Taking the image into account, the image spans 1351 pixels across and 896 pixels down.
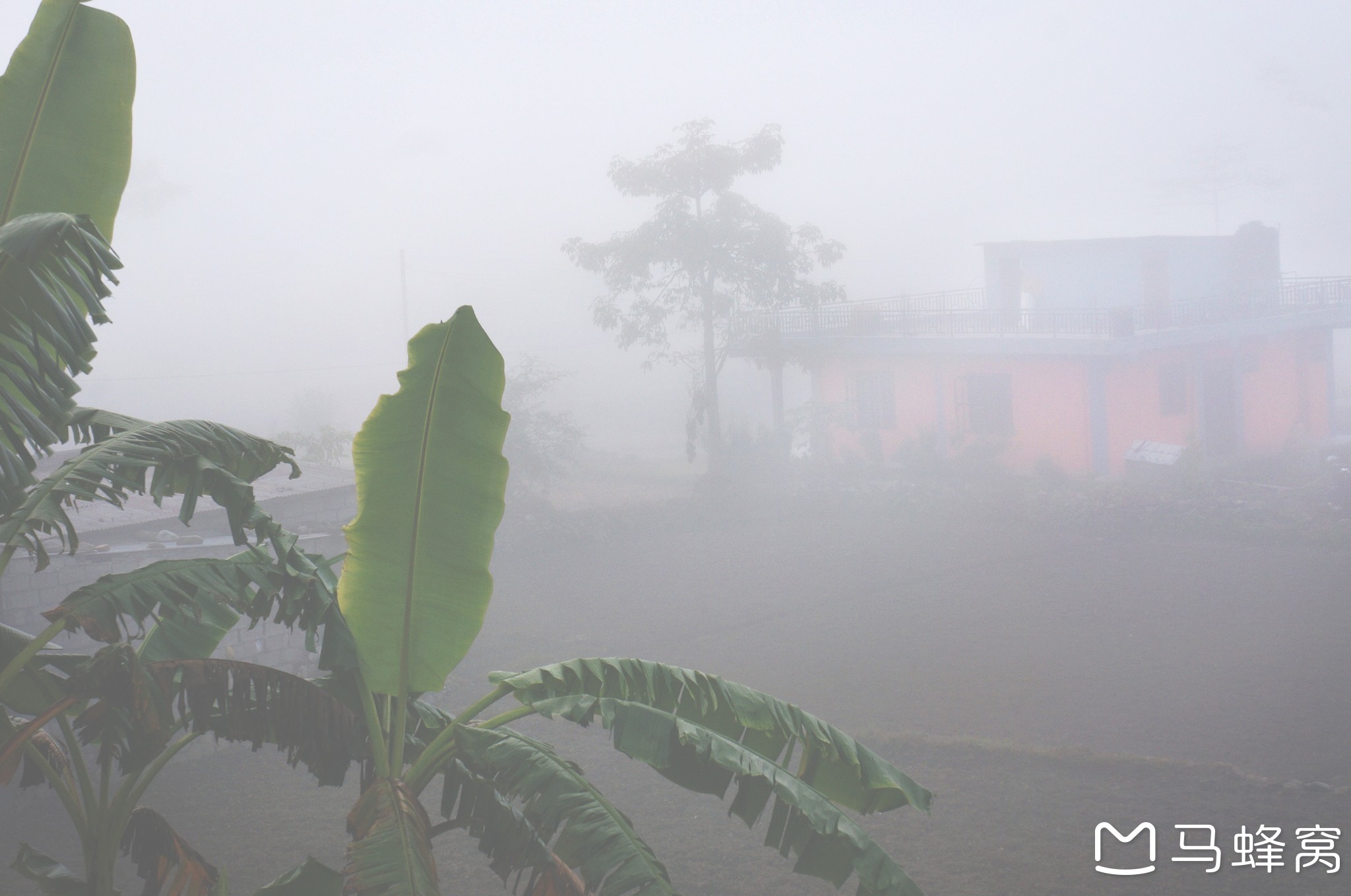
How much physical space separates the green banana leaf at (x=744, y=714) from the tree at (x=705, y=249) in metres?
14.3

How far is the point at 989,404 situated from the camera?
1574cm

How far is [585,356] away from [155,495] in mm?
31064

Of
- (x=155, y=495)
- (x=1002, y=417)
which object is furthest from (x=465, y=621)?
(x=1002, y=417)

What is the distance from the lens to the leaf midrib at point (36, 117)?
207 cm

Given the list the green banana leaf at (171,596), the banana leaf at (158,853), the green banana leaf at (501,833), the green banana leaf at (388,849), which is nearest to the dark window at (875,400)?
the green banana leaf at (171,596)

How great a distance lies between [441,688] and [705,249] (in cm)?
1542

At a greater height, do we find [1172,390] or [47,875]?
[1172,390]

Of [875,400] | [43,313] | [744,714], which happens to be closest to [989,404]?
[875,400]

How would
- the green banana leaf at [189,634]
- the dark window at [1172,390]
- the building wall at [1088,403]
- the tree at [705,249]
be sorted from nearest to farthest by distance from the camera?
the green banana leaf at [189,634] < the building wall at [1088,403] < the dark window at [1172,390] < the tree at [705,249]

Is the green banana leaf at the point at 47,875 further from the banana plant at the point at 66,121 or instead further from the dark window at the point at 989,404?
the dark window at the point at 989,404

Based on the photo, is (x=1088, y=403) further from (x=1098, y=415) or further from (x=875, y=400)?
(x=875, y=400)

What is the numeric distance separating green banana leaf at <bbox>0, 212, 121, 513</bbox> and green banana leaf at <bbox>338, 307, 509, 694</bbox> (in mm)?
621

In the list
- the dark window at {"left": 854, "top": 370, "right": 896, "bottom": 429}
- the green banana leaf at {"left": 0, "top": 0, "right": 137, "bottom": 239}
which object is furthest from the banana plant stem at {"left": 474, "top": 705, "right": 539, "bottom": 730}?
the dark window at {"left": 854, "top": 370, "right": 896, "bottom": 429}

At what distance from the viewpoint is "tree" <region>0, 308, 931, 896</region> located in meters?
1.96
